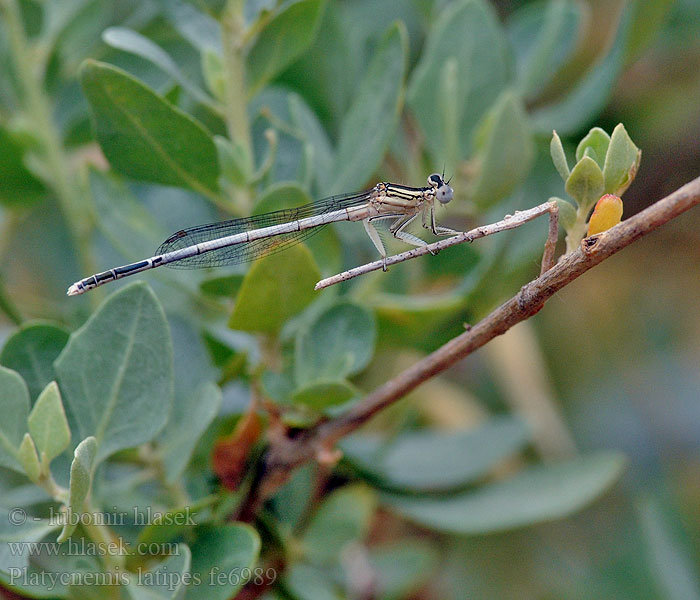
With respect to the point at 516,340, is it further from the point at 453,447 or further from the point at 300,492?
the point at 300,492

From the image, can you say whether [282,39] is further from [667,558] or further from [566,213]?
[667,558]

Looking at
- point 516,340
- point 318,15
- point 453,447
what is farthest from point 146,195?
point 516,340

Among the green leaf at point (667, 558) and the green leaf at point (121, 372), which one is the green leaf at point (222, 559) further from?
the green leaf at point (667, 558)

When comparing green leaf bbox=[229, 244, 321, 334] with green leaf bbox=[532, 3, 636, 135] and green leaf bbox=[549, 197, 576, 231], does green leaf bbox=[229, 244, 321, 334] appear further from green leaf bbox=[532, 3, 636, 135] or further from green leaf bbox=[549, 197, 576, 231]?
green leaf bbox=[532, 3, 636, 135]

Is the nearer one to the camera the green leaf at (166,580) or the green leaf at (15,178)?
the green leaf at (166,580)

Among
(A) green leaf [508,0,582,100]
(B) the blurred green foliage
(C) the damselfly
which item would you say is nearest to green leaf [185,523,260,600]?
(B) the blurred green foliage

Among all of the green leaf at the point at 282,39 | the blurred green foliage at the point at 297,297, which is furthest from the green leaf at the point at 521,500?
the green leaf at the point at 282,39
